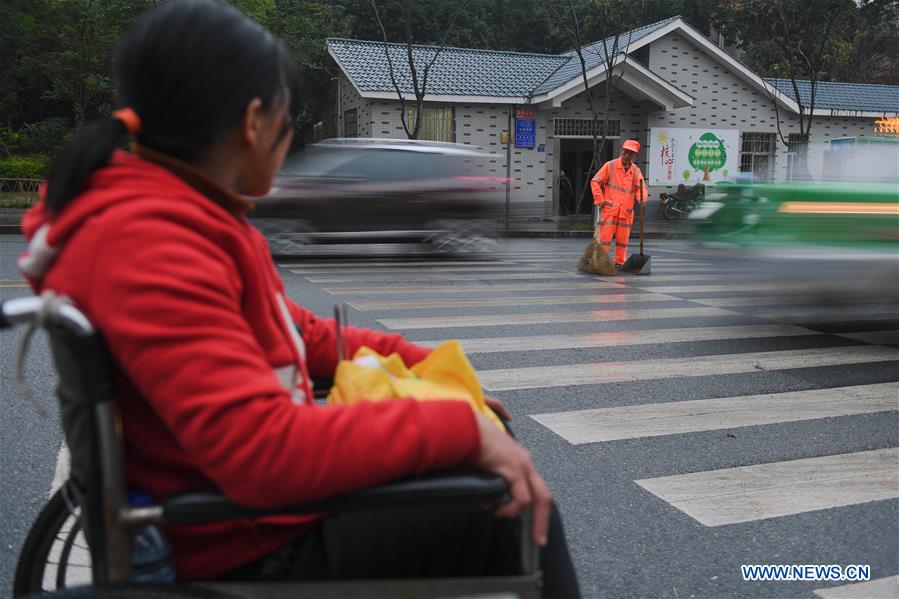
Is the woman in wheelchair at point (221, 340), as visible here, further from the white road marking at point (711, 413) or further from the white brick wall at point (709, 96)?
the white brick wall at point (709, 96)

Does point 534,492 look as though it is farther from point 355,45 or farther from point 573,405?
point 355,45

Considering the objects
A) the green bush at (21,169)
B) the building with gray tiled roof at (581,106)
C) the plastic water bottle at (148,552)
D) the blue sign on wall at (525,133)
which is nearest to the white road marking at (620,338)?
the plastic water bottle at (148,552)

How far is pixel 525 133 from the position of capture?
2488cm

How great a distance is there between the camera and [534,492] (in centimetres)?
146

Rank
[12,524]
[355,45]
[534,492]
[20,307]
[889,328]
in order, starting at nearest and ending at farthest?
1. [20,307]
2. [534,492]
3. [12,524]
4. [889,328]
5. [355,45]

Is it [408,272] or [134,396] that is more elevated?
[134,396]

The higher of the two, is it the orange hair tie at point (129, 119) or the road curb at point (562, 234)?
the orange hair tie at point (129, 119)

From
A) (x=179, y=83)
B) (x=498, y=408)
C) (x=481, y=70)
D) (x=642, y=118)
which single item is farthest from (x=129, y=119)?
(x=642, y=118)

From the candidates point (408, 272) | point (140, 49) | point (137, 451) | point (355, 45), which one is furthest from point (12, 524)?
point (355, 45)

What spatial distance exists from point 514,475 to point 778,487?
2552 mm

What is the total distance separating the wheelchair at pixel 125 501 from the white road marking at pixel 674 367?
3643 mm

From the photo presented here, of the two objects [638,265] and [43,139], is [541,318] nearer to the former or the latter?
[638,265]

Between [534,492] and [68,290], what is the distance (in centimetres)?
81

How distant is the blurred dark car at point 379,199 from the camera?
12305 millimetres
